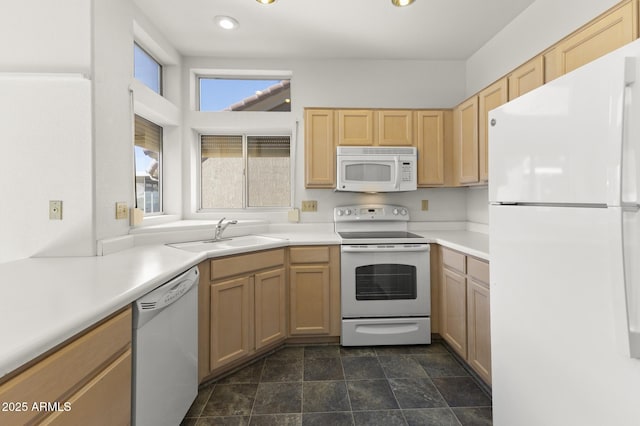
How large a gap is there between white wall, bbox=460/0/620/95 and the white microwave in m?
1.02

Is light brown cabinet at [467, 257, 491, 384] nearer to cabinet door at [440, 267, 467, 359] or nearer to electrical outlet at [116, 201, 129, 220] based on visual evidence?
cabinet door at [440, 267, 467, 359]

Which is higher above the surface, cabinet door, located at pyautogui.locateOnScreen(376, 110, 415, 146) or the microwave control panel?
cabinet door, located at pyautogui.locateOnScreen(376, 110, 415, 146)

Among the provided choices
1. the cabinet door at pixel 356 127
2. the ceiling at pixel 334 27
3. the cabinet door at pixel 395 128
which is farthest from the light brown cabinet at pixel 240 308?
the ceiling at pixel 334 27

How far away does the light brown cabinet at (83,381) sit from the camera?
66 cm

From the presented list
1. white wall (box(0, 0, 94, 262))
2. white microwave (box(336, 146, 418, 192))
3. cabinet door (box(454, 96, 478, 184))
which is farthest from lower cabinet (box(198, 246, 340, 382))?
cabinet door (box(454, 96, 478, 184))

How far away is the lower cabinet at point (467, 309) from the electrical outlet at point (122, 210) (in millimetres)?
2380

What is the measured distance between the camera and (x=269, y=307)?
2.21 metres

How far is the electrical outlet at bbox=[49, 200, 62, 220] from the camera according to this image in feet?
5.21

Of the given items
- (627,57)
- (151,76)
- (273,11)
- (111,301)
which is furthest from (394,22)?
(111,301)

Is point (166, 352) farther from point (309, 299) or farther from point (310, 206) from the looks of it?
point (310, 206)

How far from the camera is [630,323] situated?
75 centimetres

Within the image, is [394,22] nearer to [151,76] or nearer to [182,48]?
[182,48]

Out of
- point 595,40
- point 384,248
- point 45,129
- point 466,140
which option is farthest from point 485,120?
point 45,129

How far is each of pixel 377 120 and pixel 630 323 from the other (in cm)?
227
